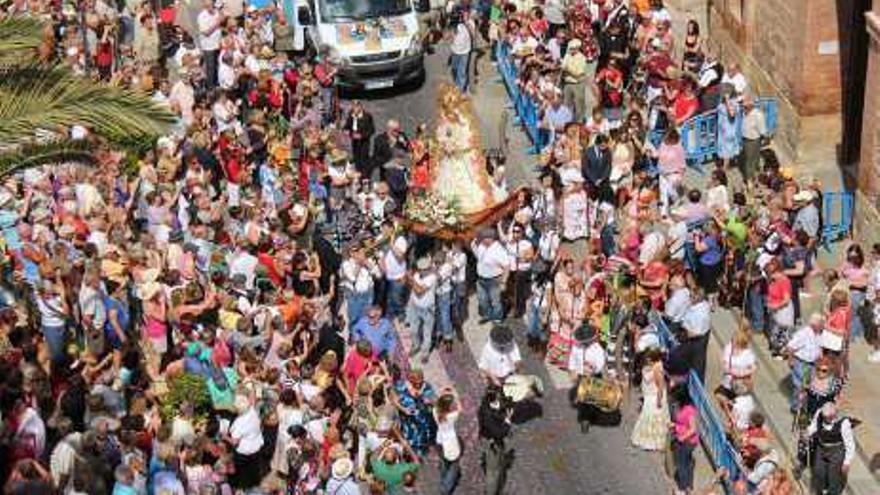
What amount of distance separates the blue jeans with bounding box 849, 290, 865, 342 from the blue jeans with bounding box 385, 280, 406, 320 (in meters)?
6.03

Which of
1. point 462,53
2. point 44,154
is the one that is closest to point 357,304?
point 44,154

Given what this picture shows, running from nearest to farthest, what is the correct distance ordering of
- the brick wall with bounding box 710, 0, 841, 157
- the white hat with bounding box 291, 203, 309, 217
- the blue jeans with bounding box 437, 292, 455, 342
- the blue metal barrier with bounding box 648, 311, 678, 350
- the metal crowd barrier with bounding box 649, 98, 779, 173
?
1. the blue metal barrier with bounding box 648, 311, 678, 350
2. the blue jeans with bounding box 437, 292, 455, 342
3. the white hat with bounding box 291, 203, 309, 217
4. the metal crowd barrier with bounding box 649, 98, 779, 173
5. the brick wall with bounding box 710, 0, 841, 157

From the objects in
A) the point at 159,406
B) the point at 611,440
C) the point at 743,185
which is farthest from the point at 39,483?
the point at 743,185

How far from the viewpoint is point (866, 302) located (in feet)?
72.0

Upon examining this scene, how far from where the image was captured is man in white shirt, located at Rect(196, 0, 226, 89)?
31.5m

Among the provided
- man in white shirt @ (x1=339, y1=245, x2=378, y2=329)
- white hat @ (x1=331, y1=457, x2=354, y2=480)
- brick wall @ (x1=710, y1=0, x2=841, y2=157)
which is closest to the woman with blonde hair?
white hat @ (x1=331, y1=457, x2=354, y2=480)

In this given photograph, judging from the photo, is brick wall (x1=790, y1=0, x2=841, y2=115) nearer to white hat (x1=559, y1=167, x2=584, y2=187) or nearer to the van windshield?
white hat (x1=559, y1=167, x2=584, y2=187)

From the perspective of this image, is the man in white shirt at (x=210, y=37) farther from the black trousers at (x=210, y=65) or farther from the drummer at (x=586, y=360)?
the drummer at (x=586, y=360)

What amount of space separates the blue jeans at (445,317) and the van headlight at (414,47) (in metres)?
9.87

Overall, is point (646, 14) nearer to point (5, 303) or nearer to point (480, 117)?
point (480, 117)

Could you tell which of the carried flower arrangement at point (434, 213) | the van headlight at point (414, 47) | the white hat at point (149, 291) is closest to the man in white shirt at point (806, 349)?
the carried flower arrangement at point (434, 213)

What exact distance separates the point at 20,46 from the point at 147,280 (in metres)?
4.33

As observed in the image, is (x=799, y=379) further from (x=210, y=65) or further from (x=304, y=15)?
A: (x=210, y=65)

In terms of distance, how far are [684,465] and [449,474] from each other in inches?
107
